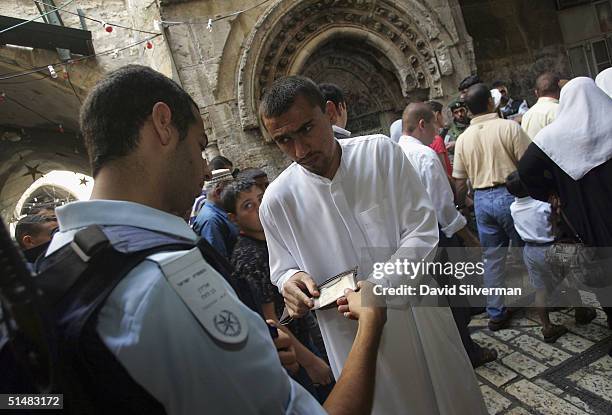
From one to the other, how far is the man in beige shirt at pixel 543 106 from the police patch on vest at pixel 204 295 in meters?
3.85

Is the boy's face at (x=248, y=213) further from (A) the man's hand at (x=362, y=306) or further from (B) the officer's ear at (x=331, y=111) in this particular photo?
(A) the man's hand at (x=362, y=306)

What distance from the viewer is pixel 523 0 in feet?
32.7

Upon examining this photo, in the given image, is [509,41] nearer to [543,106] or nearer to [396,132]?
[396,132]

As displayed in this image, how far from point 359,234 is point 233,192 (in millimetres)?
1105

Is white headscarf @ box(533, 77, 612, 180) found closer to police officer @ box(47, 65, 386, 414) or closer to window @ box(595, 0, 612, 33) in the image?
police officer @ box(47, 65, 386, 414)

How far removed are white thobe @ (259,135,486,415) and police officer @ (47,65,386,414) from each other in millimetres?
795

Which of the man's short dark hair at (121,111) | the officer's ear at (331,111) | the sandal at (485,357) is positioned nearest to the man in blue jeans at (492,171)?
the sandal at (485,357)

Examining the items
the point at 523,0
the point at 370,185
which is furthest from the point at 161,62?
the point at 523,0

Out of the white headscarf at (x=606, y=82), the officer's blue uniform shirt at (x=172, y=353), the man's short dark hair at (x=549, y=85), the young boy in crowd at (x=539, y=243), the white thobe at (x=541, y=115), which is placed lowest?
the young boy in crowd at (x=539, y=243)

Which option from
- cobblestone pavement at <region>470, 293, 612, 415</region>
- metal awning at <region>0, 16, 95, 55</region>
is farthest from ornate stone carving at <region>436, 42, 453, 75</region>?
metal awning at <region>0, 16, 95, 55</region>

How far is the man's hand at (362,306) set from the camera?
1.33 meters

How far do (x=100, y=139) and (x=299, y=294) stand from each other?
3.43 ft

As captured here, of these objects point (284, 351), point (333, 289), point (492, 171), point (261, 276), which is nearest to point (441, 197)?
point (492, 171)

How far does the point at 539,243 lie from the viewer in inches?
126
